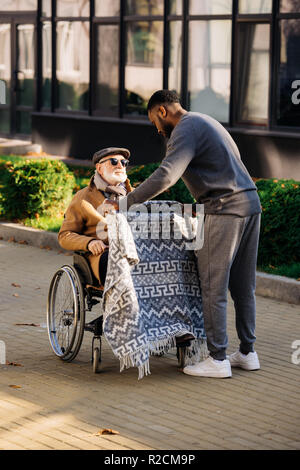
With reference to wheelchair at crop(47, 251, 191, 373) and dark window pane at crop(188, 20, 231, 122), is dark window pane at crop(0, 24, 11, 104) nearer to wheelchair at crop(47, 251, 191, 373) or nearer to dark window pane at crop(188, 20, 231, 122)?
dark window pane at crop(188, 20, 231, 122)

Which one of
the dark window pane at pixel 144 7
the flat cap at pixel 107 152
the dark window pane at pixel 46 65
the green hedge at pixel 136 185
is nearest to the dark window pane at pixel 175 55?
the dark window pane at pixel 144 7

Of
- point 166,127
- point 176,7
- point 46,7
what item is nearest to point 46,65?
point 46,7

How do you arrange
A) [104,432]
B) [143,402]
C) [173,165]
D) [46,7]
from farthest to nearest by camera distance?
1. [46,7]
2. [173,165]
3. [143,402]
4. [104,432]

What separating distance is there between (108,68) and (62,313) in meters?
13.4

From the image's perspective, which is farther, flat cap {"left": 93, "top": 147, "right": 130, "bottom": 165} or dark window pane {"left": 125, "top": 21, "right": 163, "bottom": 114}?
dark window pane {"left": 125, "top": 21, "right": 163, "bottom": 114}

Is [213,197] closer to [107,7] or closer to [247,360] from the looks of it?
→ [247,360]

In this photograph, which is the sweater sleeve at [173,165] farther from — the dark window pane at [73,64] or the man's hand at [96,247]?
the dark window pane at [73,64]

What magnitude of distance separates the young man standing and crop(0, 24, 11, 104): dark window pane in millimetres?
17207

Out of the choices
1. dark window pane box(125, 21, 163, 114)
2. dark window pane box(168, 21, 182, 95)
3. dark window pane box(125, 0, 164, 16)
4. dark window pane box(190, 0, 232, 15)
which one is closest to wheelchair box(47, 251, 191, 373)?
dark window pane box(190, 0, 232, 15)

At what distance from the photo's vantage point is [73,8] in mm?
20469

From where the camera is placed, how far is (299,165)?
51.6ft

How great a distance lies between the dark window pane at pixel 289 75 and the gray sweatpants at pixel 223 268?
9.59 m

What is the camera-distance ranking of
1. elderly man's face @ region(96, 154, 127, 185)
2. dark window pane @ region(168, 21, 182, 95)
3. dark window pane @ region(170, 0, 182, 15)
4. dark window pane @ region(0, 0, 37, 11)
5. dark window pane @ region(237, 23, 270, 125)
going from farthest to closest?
dark window pane @ region(0, 0, 37, 11), dark window pane @ region(168, 21, 182, 95), dark window pane @ region(170, 0, 182, 15), dark window pane @ region(237, 23, 270, 125), elderly man's face @ region(96, 154, 127, 185)

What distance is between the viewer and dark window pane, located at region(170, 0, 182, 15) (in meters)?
18.1
